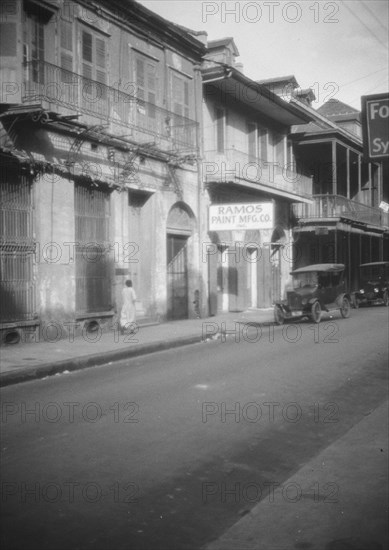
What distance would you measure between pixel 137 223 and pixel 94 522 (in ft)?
49.6

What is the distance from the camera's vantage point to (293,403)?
7.68 m

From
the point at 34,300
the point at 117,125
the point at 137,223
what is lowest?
the point at 34,300

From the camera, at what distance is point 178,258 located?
20875mm

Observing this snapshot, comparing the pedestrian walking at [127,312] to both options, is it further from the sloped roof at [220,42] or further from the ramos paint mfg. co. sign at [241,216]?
the sloped roof at [220,42]

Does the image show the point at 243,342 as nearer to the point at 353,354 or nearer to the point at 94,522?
the point at 353,354

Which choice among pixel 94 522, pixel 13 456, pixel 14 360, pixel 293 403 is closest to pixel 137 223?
pixel 14 360

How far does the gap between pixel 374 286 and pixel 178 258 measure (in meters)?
10.5

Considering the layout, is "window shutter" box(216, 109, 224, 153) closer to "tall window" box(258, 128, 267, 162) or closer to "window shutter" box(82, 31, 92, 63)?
"tall window" box(258, 128, 267, 162)

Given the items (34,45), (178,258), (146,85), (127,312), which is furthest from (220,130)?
(127,312)

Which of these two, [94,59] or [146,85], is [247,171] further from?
[94,59]

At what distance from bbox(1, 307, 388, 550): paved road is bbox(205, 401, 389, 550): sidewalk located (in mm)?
103

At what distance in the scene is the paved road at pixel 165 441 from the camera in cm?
408

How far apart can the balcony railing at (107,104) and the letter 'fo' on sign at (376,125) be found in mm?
10534

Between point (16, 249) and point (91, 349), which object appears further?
point (16, 249)
